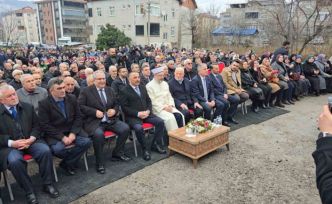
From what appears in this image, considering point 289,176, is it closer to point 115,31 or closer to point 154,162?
point 154,162

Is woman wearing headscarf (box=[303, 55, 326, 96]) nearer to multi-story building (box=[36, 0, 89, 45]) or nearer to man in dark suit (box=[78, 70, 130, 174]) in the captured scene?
man in dark suit (box=[78, 70, 130, 174])

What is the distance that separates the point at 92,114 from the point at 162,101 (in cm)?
153

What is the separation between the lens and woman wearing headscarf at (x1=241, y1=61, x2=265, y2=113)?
7217mm

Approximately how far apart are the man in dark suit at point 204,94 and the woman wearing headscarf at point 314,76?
4.91 meters

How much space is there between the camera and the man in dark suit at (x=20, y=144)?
10.9ft

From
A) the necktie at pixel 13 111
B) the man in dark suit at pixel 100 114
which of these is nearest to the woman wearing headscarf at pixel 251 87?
the man in dark suit at pixel 100 114

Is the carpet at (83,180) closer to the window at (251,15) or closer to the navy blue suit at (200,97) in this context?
the navy blue suit at (200,97)

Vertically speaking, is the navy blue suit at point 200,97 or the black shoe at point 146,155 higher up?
the navy blue suit at point 200,97

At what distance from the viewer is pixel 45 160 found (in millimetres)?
3531

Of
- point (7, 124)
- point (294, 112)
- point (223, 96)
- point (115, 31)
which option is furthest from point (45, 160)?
point (115, 31)

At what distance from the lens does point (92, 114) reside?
4.36m

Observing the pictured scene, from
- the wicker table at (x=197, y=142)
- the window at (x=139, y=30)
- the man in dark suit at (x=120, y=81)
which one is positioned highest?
the window at (x=139, y=30)

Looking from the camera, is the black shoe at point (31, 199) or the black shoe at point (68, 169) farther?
the black shoe at point (68, 169)

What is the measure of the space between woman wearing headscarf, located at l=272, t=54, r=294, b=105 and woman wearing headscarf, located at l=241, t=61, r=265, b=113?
110 centimetres
